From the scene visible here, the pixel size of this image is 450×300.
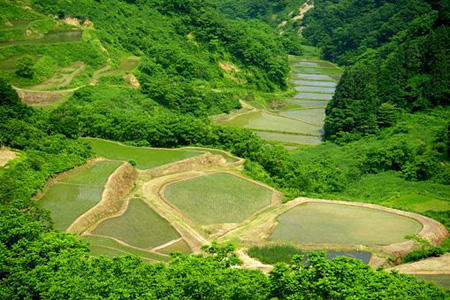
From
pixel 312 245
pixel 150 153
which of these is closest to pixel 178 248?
pixel 312 245

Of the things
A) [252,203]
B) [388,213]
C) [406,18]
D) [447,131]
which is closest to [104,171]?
[252,203]

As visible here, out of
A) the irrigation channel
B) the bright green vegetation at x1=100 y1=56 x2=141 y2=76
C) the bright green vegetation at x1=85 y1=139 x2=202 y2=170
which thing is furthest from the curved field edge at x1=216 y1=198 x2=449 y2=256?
the bright green vegetation at x1=100 y1=56 x2=141 y2=76

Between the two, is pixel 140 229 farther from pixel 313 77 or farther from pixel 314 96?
pixel 313 77

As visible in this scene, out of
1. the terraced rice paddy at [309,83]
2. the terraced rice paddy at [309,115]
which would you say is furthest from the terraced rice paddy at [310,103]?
the terraced rice paddy at [309,83]

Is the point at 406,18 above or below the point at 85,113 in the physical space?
above

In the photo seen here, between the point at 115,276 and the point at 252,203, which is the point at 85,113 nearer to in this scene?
the point at 252,203

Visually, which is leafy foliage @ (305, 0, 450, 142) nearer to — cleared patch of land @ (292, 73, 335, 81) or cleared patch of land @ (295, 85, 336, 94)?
cleared patch of land @ (295, 85, 336, 94)

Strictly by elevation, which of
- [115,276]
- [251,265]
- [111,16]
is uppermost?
[111,16]
